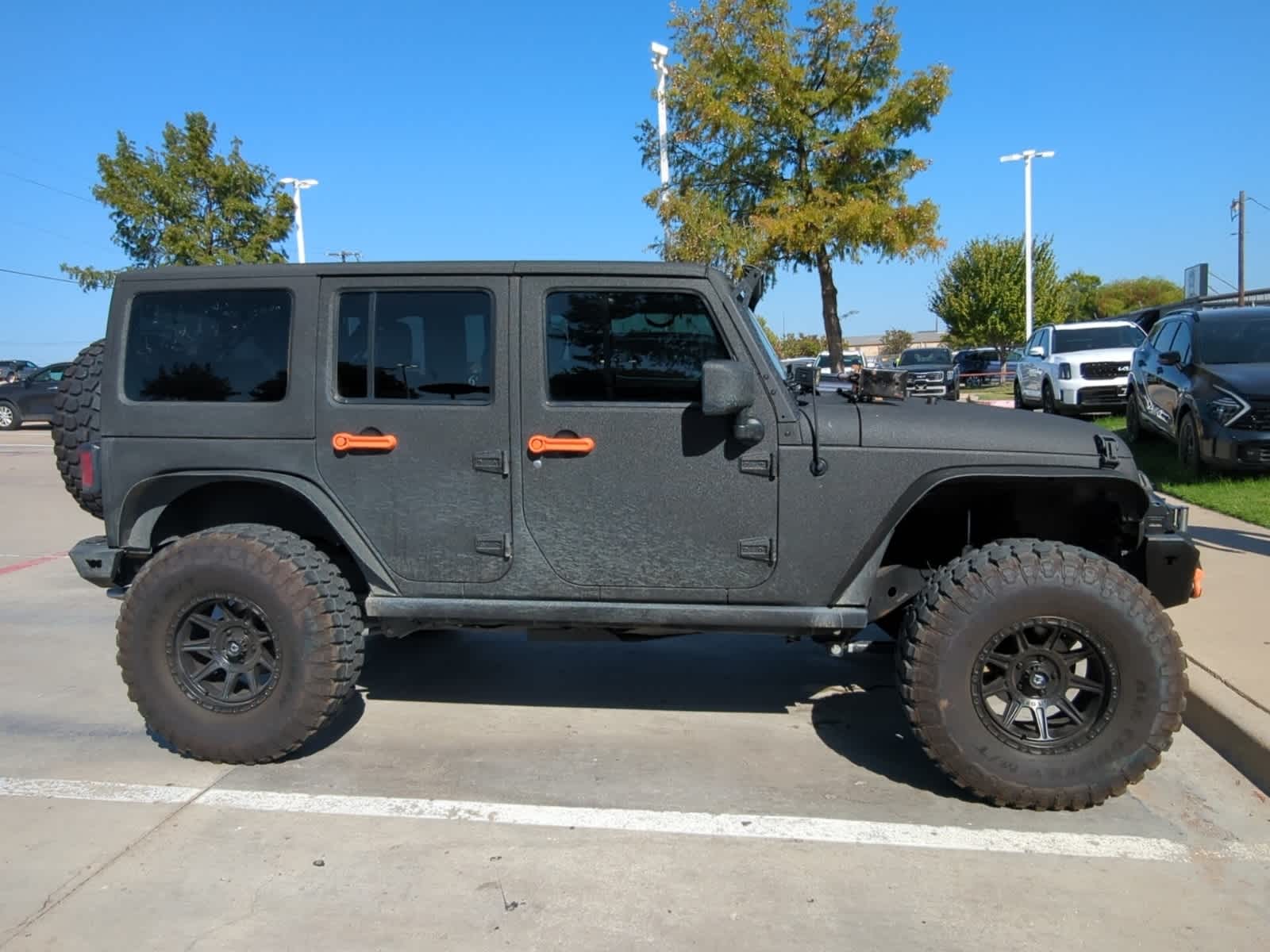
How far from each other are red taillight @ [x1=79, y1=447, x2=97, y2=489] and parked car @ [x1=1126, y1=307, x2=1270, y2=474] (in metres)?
8.97

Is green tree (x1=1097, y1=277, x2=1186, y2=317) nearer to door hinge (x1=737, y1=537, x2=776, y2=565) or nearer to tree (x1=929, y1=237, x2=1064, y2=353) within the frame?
tree (x1=929, y1=237, x2=1064, y2=353)

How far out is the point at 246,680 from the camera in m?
4.05

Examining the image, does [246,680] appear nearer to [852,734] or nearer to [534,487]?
[534,487]

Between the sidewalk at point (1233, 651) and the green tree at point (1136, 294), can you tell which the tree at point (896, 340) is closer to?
the green tree at point (1136, 294)

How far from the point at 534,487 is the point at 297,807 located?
5.00 ft

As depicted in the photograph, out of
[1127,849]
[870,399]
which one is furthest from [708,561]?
[1127,849]

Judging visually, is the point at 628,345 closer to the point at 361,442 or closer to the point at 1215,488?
the point at 361,442

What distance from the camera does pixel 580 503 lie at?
383 centimetres

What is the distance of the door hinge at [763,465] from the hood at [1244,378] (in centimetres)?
704

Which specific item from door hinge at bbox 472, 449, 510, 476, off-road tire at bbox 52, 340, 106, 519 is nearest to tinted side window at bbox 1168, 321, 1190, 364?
door hinge at bbox 472, 449, 510, 476

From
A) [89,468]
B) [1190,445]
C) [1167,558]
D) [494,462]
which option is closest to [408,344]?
[494,462]

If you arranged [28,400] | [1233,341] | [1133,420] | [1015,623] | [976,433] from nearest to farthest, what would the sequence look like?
[1015,623] → [976,433] → [1233,341] → [1133,420] → [28,400]

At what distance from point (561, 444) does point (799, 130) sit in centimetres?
1155

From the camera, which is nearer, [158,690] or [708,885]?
[708,885]
